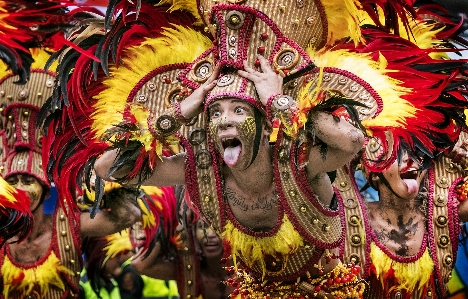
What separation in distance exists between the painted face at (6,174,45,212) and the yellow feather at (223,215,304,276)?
1.56 m

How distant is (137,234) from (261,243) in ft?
6.44

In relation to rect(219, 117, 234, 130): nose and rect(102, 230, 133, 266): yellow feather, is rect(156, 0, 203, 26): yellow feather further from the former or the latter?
rect(102, 230, 133, 266): yellow feather

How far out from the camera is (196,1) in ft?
12.8

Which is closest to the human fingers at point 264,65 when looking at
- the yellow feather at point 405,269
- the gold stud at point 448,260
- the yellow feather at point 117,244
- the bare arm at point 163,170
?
the bare arm at point 163,170

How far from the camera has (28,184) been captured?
16.9ft

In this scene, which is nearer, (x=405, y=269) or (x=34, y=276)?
(x=405, y=269)

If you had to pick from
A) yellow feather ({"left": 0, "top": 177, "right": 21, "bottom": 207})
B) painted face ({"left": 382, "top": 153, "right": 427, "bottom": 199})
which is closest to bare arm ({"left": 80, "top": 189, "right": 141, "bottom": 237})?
yellow feather ({"left": 0, "top": 177, "right": 21, "bottom": 207})

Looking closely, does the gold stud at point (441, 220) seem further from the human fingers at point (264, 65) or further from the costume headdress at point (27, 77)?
the costume headdress at point (27, 77)

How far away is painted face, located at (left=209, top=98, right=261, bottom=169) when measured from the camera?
3.62 metres

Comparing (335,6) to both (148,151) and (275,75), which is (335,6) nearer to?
(275,75)

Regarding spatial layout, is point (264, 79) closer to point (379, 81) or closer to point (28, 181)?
point (379, 81)

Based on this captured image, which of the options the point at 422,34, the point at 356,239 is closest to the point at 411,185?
the point at 356,239

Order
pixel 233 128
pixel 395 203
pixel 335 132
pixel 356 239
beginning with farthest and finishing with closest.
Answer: pixel 395 203 < pixel 356 239 < pixel 233 128 < pixel 335 132

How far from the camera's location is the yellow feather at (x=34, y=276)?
5.17 meters
